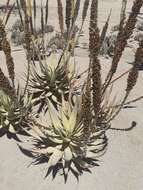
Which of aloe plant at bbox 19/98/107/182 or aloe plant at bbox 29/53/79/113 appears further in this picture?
aloe plant at bbox 29/53/79/113

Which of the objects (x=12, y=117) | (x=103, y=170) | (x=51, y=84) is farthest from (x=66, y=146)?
(x=51, y=84)

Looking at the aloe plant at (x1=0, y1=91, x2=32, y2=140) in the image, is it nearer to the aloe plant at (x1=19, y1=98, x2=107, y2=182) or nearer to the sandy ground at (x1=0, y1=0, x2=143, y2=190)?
the sandy ground at (x1=0, y1=0, x2=143, y2=190)

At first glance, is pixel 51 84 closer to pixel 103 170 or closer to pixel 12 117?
pixel 12 117

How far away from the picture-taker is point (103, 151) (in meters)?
4.76

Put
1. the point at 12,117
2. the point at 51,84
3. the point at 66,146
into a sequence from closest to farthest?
1. the point at 66,146
2. the point at 12,117
3. the point at 51,84

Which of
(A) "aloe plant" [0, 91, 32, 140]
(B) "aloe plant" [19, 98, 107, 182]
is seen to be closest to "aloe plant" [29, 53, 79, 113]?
(A) "aloe plant" [0, 91, 32, 140]

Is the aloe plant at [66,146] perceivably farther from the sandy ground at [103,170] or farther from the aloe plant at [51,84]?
the aloe plant at [51,84]

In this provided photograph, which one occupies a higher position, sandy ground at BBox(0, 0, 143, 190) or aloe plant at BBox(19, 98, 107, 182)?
aloe plant at BBox(19, 98, 107, 182)

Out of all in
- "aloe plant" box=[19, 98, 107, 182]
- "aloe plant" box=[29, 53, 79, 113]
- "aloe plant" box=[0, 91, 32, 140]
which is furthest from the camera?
"aloe plant" box=[29, 53, 79, 113]

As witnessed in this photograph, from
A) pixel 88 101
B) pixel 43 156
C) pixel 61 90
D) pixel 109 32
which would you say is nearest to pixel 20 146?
pixel 43 156

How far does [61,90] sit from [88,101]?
68.7 inches

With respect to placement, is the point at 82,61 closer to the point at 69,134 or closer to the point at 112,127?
the point at 112,127

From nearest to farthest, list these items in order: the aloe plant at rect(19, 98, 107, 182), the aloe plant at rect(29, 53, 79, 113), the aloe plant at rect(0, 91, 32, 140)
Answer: the aloe plant at rect(19, 98, 107, 182), the aloe plant at rect(0, 91, 32, 140), the aloe plant at rect(29, 53, 79, 113)

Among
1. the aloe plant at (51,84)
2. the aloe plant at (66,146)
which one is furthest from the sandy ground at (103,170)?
the aloe plant at (51,84)
